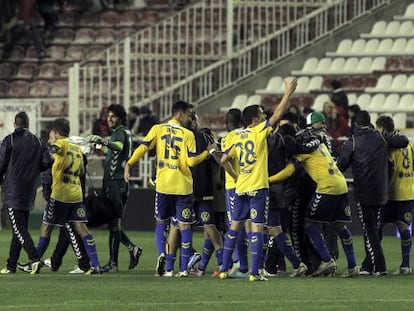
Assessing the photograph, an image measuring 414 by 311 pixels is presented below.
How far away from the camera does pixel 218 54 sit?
3634 centimetres

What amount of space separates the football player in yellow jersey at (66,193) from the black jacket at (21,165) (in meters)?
0.21

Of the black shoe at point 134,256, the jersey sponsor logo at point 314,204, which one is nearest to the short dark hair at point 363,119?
the jersey sponsor logo at point 314,204

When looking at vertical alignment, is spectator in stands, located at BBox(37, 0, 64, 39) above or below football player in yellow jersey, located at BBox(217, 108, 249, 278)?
above

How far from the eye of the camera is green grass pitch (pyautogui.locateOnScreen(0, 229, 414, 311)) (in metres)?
16.2

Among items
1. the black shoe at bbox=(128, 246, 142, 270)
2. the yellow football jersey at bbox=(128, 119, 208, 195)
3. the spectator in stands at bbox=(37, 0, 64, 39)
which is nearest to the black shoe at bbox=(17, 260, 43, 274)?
the black shoe at bbox=(128, 246, 142, 270)

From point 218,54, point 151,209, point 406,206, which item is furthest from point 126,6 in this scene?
point 406,206

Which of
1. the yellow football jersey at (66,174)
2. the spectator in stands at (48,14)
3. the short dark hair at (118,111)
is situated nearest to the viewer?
the yellow football jersey at (66,174)

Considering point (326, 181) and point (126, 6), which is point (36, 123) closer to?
point (126, 6)

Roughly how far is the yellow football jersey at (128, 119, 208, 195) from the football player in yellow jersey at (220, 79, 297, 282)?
2.28 ft

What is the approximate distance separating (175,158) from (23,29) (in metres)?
19.9

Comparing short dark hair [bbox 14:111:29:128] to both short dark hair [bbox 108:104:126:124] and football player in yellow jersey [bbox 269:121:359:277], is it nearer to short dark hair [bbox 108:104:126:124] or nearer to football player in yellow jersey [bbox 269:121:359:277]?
short dark hair [bbox 108:104:126:124]

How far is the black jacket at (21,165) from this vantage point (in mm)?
20859

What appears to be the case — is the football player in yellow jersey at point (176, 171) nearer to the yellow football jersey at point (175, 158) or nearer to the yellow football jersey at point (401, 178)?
the yellow football jersey at point (175, 158)

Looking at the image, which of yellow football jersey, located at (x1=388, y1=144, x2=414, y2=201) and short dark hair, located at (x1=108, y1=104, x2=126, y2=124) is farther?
yellow football jersey, located at (x1=388, y1=144, x2=414, y2=201)
